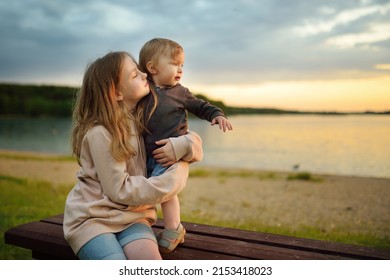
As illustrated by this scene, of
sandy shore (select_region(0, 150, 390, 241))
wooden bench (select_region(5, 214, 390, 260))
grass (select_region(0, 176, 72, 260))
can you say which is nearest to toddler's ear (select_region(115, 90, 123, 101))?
wooden bench (select_region(5, 214, 390, 260))

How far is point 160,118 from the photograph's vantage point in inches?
90.4

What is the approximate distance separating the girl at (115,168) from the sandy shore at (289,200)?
3.88m

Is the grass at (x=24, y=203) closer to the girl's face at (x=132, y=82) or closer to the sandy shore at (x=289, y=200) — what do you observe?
the sandy shore at (x=289, y=200)

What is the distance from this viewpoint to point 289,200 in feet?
27.1

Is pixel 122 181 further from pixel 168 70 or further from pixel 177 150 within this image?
pixel 168 70

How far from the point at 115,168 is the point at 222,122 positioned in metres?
0.64

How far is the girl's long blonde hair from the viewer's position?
2.18 m

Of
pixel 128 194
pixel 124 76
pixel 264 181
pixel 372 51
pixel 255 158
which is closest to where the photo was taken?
pixel 128 194

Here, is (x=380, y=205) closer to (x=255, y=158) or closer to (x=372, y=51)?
(x=372, y=51)

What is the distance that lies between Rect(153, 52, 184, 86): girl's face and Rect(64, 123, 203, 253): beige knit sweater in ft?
1.12

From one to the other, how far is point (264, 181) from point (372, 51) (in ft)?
23.7

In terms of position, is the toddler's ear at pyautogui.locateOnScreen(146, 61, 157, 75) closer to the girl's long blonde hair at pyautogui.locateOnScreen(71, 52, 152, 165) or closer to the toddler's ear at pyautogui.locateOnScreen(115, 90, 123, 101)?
the girl's long blonde hair at pyautogui.locateOnScreen(71, 52, 152, 165)

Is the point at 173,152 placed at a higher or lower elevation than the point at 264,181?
higher
